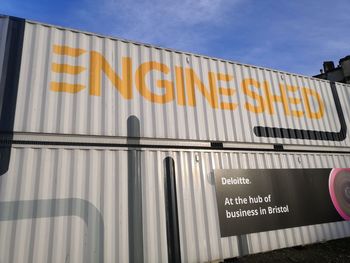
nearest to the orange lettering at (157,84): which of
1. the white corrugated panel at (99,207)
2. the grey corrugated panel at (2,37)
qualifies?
the white corrugated panel at (99,207)

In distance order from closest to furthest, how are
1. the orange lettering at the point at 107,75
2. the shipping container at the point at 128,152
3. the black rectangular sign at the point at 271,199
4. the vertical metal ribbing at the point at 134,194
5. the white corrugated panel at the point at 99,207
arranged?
1. the white corrugated panel at the point at 99,207
2. the shipping container at the point at 128,152
3. the vertical metal ribbing at the point at 134,194
4. the orange lettering at the point at 107,75
5. the black rectangular sign at the point at 271,199

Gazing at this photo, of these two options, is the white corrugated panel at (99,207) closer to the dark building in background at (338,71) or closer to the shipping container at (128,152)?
the shipping container at (128,152)

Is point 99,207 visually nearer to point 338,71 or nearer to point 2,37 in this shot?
point 2,37

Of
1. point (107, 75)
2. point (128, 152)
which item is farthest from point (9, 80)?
point (128, 152)

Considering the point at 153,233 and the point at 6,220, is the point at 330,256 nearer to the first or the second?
the point at 153,233

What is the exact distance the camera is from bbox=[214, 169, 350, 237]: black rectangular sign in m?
5.72

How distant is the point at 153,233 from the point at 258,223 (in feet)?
8.99

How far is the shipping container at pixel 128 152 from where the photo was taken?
438 centimetres

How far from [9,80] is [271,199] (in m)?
6.79

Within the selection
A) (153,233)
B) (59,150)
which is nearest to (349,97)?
(153,233)

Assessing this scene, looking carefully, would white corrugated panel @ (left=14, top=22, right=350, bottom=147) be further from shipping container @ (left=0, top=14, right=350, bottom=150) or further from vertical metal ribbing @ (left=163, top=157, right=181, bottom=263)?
vertical metal ribbing @ (left=163, top=157, right=181, bottom=263)

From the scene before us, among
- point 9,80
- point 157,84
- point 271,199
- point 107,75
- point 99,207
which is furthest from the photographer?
point 271,199

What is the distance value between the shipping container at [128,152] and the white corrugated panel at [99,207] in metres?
0.02

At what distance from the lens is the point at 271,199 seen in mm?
6246
